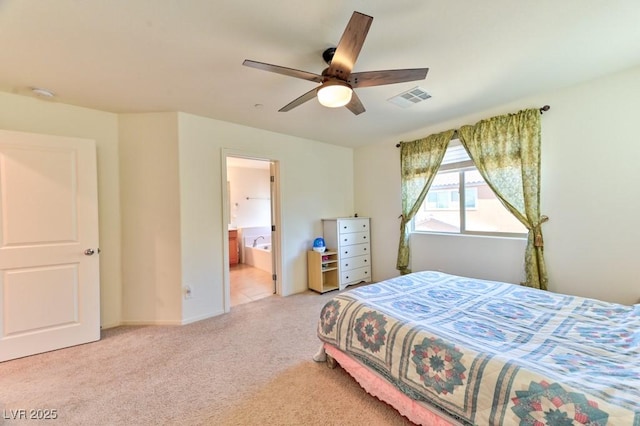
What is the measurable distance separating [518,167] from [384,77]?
210 cm

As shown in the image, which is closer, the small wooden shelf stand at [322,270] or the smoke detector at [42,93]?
the smoke detector at [42,93]

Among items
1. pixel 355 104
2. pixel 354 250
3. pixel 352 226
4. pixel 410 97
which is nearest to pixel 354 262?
pixel 354 250

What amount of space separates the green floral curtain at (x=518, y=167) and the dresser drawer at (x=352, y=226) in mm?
1875

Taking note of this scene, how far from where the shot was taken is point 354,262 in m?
4.17

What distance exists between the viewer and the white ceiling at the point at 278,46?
1.47 m

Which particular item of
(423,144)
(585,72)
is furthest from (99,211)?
(585,72)

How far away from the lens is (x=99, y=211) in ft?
9.08

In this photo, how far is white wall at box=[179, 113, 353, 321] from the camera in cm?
298

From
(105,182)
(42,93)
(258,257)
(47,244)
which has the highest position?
(42,93)

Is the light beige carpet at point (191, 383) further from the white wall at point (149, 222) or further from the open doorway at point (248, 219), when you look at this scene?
the open doorway at point (248, 219)

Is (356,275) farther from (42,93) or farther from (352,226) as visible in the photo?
(42,93)

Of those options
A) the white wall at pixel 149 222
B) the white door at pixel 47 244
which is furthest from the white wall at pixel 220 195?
the white door at pixel 47 244

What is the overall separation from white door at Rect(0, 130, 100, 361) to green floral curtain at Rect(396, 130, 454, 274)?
375cm

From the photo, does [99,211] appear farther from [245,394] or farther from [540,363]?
[540,363]
